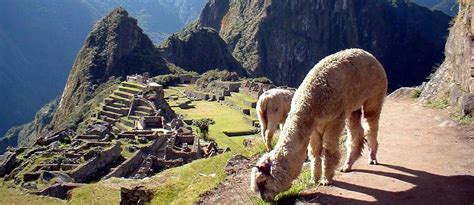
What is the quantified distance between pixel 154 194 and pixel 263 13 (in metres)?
114

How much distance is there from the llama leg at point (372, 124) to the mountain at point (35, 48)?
105 meters

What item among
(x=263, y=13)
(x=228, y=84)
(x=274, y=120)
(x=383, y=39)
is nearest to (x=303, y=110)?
(x=274, y=120)

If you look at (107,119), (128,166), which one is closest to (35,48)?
(107,119)

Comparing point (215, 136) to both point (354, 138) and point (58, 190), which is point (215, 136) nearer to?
point (58, 190)

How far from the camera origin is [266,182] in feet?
14.6

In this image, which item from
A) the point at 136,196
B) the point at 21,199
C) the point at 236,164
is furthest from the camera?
Result: the point at 21,199

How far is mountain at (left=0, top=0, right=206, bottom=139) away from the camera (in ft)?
379

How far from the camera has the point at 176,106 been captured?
45250 mm

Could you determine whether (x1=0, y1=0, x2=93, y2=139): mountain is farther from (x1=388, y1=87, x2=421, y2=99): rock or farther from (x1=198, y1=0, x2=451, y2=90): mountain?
(x1=388, y1=87, x2=421, y2=99): rock

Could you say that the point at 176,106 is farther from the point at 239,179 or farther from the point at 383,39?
the point at 383,39

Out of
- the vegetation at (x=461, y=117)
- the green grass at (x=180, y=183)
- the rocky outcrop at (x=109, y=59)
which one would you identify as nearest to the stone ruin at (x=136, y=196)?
the green grass at (x=180, y=183)

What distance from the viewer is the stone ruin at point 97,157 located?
65.6ft

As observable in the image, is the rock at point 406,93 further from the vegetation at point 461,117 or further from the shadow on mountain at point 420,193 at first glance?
the shadow on mountain at point 420,193

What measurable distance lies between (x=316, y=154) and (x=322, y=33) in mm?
125320
